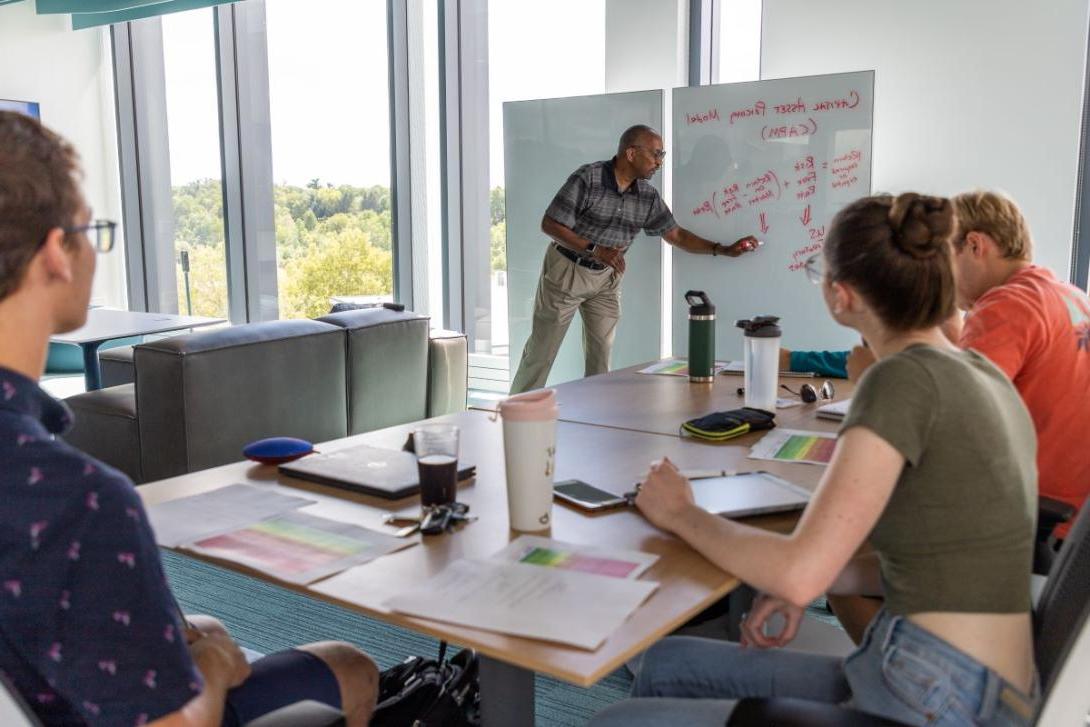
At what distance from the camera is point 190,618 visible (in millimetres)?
1530

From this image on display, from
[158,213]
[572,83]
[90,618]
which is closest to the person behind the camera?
[90,618]

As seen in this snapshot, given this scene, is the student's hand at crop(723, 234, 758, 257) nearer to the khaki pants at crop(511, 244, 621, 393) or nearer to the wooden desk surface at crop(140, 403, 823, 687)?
the khaki pants at crop(511, 244, 621, 393)

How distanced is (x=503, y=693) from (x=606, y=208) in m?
3.46

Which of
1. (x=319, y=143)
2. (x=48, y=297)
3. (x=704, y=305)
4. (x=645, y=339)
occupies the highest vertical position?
(x=319, y=143)

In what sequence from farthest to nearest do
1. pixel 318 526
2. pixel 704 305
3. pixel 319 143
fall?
pixel 319 143 < pixel 704 305 < pixel 318 526

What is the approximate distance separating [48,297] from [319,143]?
19.5 feet

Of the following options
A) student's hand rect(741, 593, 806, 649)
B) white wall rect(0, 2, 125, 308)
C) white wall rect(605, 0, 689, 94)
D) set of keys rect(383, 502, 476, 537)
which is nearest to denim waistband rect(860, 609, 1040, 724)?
student's hand rect(741, 593, 806, 649)

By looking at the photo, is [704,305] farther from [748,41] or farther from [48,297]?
[748,41]

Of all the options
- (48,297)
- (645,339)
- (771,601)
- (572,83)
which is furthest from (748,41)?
(48,297)

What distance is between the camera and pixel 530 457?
4.65 feet

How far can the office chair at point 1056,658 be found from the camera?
103cm

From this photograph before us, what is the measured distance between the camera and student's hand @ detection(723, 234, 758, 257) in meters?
4.69

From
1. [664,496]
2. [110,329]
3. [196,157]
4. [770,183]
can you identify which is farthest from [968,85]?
[196,157]

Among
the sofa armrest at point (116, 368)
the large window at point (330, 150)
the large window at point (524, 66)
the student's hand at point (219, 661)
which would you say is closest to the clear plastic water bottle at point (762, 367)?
the student's hand at point (219, 661)
